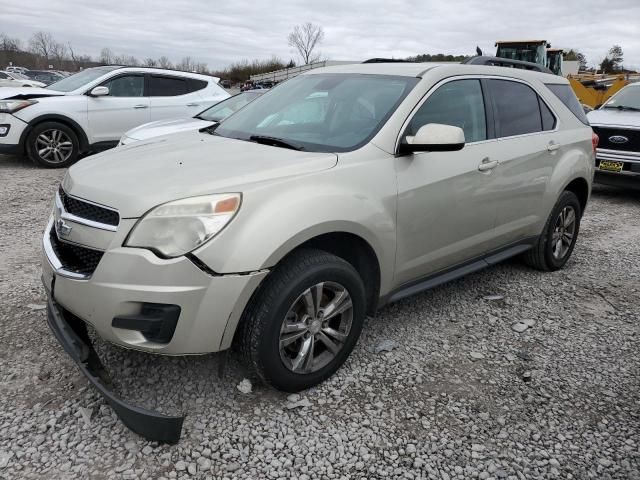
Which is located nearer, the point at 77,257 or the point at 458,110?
the point at 77,257

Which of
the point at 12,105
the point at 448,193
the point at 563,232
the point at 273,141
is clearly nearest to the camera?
the point at 273,141

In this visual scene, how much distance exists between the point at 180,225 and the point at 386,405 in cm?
137

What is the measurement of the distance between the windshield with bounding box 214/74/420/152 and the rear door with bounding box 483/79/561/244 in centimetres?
88

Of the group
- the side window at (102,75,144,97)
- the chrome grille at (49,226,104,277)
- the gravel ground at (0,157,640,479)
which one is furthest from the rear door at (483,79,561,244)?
the side window at (102,75,144,97)

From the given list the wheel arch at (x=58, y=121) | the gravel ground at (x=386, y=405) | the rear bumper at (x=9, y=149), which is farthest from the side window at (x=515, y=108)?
the rear bumper at (x=9, y=149)

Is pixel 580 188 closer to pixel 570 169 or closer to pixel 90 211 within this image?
pixel 570 169

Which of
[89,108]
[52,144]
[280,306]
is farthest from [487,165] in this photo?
[52,144]

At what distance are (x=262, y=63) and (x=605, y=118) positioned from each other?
186 feet

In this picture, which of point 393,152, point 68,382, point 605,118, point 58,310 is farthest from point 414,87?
point 605,118

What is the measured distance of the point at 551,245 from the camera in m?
4.39

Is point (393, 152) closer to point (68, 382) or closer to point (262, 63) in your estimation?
point (68, 382)

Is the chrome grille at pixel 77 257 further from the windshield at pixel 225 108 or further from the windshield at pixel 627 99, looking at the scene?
the windshield at pixel 627 99

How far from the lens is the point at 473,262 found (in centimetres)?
361

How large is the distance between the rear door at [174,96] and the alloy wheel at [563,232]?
6461 millimetres
